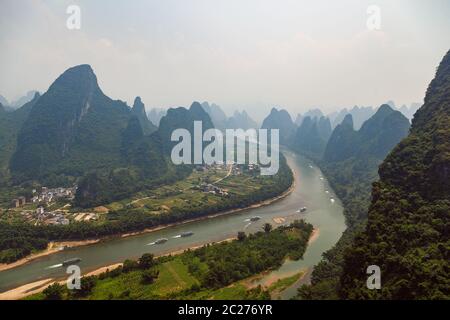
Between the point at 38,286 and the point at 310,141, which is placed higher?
the point at 310,141

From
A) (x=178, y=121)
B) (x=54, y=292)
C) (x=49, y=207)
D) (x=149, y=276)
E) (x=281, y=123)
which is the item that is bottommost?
(x=149, y=276)

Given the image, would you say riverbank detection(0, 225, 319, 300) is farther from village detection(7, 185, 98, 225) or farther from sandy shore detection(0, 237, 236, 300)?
village detection(7, 185, 98, 225)

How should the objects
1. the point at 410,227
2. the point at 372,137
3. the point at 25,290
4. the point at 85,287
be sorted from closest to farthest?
the point at 410,227 → the point at 85,287 → the point at 25,290 → the point at 372,137

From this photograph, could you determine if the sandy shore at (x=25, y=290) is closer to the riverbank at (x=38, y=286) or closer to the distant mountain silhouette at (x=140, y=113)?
the riverbank at (x=38, y=286)

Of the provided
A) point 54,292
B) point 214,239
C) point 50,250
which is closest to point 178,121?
point 214,239

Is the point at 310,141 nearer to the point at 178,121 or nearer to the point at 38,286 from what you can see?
the point at 178,121

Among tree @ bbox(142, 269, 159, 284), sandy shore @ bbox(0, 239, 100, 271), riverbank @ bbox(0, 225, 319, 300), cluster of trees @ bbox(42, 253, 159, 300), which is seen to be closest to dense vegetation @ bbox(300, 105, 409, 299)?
riverbank @ bbox(0, 225, 319, 300)

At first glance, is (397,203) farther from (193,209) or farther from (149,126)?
(149,126)
